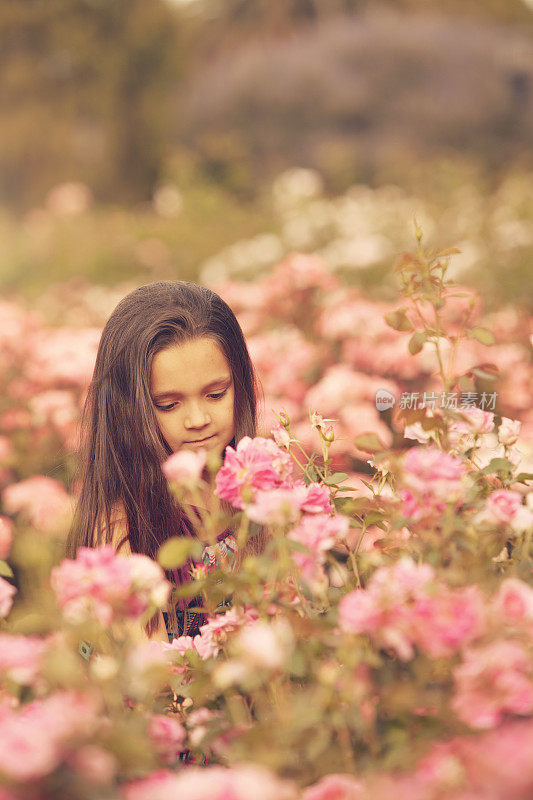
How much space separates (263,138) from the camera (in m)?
8.99

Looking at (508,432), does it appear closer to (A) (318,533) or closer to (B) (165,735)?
(A) (318,533)

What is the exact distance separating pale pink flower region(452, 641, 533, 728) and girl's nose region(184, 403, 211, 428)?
0.80 metres

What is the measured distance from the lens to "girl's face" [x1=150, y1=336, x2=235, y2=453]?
1440 mm

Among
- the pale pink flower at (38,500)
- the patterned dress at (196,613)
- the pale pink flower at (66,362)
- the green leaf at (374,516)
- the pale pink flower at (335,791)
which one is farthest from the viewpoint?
the pale pink flower at (66,362)

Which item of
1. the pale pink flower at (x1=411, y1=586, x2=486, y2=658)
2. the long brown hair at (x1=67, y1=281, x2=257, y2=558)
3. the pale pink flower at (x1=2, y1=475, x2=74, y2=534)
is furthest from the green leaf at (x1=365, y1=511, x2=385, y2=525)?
the pale pink flower at (x1=2, y1=475, x2=74, y2=534)

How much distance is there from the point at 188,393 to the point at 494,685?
90cm

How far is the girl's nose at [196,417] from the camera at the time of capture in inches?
54.5

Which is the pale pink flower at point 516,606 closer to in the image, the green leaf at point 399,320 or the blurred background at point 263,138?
the green leaf at point 399,320

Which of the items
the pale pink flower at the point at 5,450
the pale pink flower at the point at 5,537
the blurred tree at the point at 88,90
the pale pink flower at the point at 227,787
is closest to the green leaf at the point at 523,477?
the pale pink flower at the point at 227,787

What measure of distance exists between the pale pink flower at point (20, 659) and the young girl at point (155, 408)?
0.64 meters

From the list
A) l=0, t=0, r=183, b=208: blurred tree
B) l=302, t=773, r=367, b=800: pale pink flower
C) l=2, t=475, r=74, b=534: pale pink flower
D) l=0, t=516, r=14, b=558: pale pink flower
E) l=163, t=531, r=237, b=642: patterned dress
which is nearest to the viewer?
l=302, t=773, r=367, b=800: pale pink flower

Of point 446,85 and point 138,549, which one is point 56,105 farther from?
point 138,549

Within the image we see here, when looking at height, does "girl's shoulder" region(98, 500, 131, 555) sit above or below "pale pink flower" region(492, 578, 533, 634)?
above

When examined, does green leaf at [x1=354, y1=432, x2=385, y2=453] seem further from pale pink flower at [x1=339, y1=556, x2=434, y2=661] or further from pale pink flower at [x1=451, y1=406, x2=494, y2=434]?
pale pink flower at [x1=339, y1=556, x2=434, y2=661]
